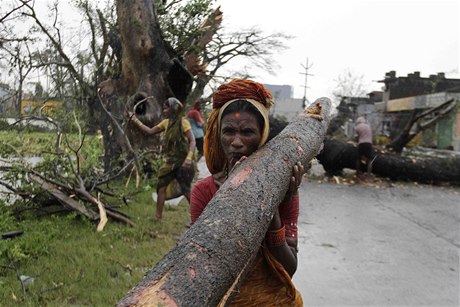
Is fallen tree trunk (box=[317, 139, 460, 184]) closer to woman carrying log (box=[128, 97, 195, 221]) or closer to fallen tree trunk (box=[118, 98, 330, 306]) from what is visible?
woman carrying log (box=[128, 97, 195, 221])

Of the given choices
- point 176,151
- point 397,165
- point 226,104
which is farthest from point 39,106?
point 397,165

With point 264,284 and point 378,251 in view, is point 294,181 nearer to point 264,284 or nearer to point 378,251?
point 264,284

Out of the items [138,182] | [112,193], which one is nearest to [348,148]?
[138,182]

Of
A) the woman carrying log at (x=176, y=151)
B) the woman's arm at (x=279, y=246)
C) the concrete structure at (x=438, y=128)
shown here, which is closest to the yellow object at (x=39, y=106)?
the woman carrying log at (x=176, y=151)

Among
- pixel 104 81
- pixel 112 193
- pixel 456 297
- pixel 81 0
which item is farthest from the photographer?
pixel 104 81

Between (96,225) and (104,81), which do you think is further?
(104,81)

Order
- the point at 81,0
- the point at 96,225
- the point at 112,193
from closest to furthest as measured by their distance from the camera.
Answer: the point at 96,225 < the point at 112,193 < the point at 81,0

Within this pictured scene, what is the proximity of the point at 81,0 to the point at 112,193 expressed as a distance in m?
4.81

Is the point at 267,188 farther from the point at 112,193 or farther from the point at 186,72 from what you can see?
the point at 186,72

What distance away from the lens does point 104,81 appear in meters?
10.7

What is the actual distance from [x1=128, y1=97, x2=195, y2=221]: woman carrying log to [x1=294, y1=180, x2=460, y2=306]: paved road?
1897mm

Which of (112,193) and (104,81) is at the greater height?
(104,81)

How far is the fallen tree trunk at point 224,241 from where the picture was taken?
1.42 m

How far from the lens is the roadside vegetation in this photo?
393 centimetres
